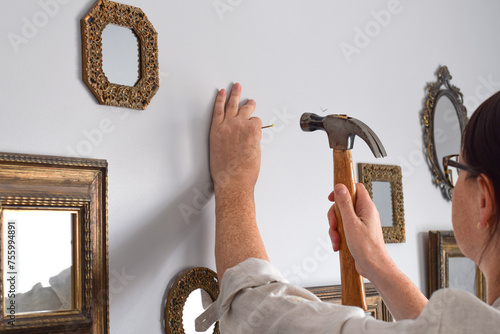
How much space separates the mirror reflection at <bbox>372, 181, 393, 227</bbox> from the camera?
1728 mm

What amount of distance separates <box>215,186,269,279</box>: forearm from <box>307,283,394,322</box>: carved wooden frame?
1.12 ft

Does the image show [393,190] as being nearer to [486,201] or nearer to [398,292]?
[398,292]

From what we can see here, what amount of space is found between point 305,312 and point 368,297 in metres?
0.81

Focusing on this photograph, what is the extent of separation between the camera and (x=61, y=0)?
1.15m

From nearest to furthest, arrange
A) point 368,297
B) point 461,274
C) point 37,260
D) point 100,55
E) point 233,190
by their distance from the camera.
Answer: point 37,260, point 100,55, point 233,190, point 368,297, point 461,274

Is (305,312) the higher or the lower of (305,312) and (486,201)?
the lower

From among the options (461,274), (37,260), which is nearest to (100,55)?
(37,260)

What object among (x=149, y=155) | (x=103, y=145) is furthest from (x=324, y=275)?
(x=103, y=145)

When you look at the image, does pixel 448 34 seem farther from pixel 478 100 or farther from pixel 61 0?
pixel 61 0

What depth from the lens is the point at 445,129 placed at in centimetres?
200

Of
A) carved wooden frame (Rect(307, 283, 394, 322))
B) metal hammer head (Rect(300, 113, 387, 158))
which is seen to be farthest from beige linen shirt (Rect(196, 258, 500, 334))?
carved wooden frame (Rect(307, 283, 394, 322))

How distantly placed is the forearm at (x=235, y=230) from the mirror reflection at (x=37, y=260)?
0.97 ft

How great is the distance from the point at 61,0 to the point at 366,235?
2.50 feet

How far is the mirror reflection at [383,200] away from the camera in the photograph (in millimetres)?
1728
